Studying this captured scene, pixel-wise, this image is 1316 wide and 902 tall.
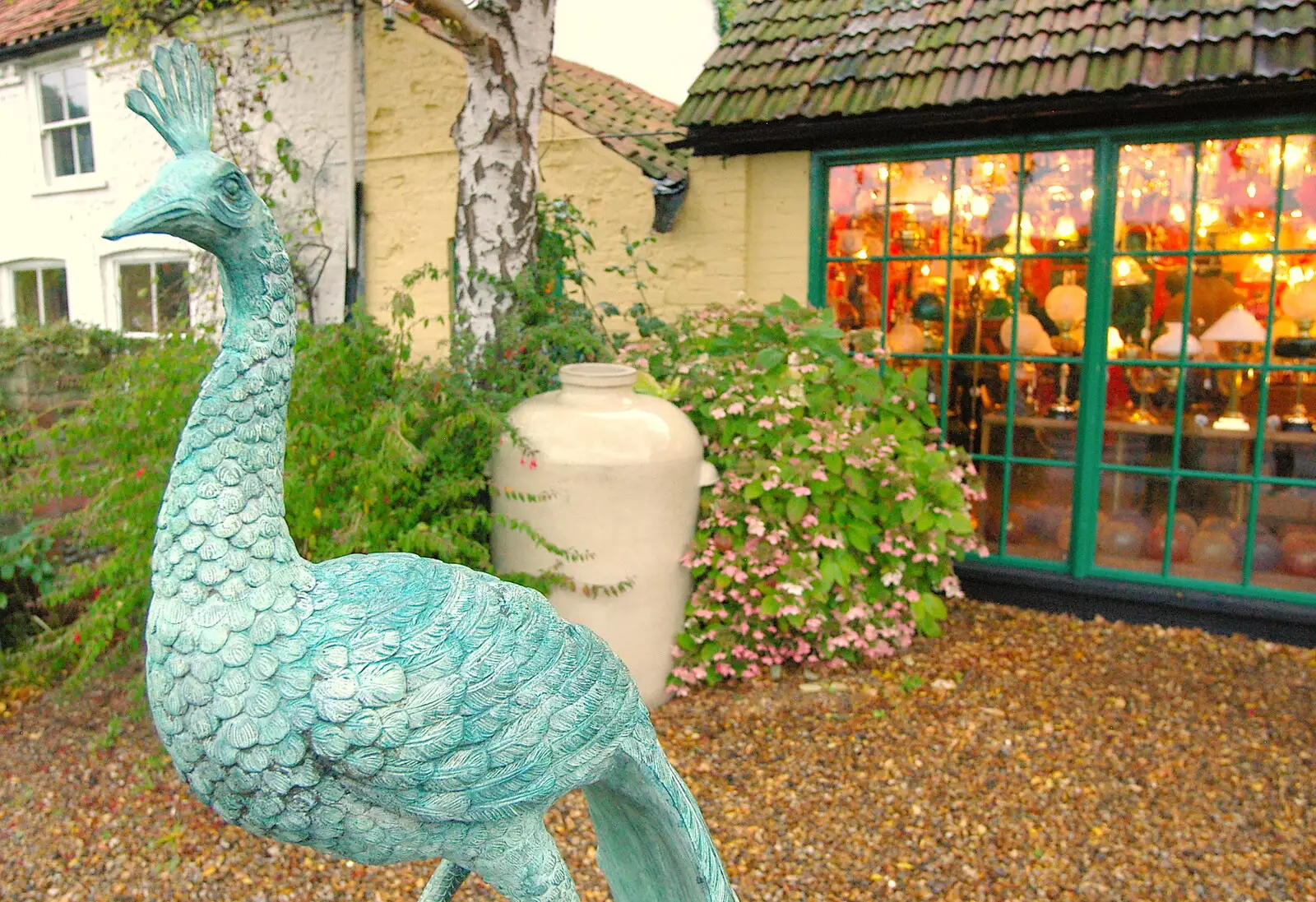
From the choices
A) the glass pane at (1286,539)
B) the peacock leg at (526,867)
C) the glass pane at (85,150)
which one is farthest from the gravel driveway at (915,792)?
the glass pane at (85,150)

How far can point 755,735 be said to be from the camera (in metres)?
4.15

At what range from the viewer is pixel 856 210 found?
5.96 meters

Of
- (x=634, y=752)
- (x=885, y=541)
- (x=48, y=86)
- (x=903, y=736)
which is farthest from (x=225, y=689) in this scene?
(x=48, y=86)

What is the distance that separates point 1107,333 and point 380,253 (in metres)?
5.57

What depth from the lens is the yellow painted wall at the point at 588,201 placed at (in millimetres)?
6254

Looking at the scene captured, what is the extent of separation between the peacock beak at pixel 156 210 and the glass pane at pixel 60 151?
10.4 metres

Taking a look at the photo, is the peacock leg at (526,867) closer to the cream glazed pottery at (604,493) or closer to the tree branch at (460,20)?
the cream glazed pottery at (604,493)

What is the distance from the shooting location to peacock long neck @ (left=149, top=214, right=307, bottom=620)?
5.05ft

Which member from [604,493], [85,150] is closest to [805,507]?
[604,493]

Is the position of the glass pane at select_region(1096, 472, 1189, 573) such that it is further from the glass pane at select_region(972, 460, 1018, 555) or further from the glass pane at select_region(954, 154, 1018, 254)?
the glass pane at select_region(954, 154, 1018, 254)

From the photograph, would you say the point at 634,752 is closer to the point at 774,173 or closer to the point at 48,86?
the point at 774,173

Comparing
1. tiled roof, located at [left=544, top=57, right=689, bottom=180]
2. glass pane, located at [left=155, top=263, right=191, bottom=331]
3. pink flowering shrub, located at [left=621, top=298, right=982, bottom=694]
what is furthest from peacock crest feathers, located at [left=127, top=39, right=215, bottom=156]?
glass pane, located at [left=155, top=263, right=191, bottom=331]

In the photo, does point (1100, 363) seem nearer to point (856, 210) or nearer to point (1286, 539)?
point (1286, 539)

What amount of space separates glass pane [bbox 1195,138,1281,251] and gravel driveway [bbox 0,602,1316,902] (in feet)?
7.02
